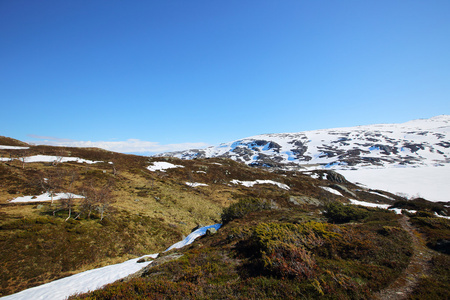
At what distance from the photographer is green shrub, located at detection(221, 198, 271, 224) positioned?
2309 cm

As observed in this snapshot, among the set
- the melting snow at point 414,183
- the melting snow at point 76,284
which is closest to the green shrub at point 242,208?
the melting snow at point 76,284

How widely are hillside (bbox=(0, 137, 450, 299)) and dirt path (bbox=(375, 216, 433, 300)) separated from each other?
0.71ft

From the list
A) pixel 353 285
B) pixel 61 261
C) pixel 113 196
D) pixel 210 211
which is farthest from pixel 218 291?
pixel 113 196

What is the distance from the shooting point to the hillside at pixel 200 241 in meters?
7.46

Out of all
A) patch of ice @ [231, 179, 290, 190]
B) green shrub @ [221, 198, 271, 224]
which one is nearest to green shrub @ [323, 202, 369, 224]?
green shrub @ [221, 198, 271, 224]

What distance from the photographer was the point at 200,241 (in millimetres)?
16703

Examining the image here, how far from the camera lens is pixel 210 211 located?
36.6 meters

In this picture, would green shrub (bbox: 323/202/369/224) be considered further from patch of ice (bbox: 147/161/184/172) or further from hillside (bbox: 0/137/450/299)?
patch of ice (bbox: 147/161/184/172)

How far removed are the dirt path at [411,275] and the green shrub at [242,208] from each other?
625 inches

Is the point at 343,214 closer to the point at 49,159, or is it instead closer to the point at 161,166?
the point at 161,166

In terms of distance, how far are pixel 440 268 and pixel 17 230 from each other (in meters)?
35.3

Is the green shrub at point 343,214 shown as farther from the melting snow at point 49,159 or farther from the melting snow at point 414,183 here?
the melting snow at point 414,183

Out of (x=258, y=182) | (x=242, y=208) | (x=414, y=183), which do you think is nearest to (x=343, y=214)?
(x=242, y=208)

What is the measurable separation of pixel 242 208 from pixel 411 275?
56.6ft
